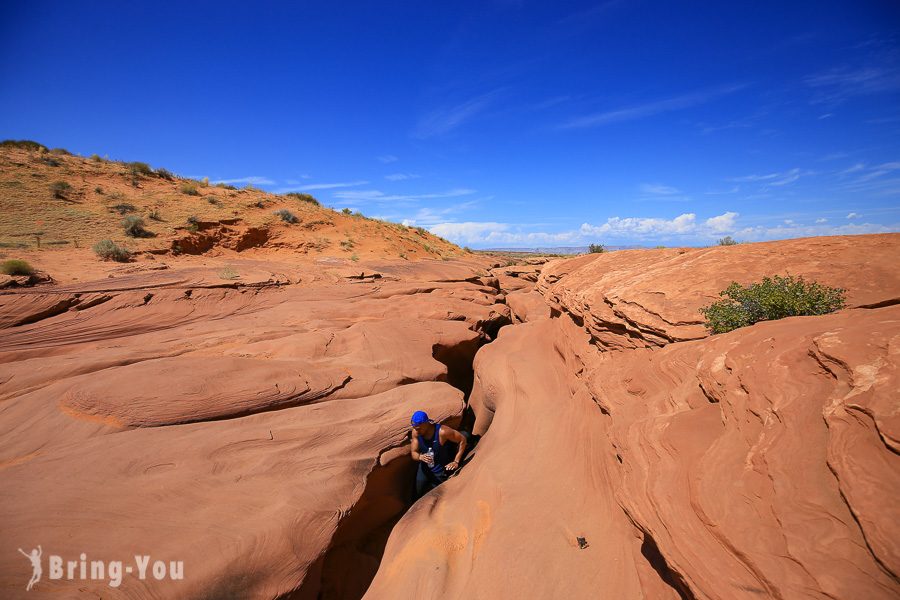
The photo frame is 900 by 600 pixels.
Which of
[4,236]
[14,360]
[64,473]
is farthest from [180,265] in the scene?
[64,473]

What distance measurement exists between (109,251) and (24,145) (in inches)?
706

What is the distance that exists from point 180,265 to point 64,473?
38.2 ft

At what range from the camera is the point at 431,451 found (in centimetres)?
554

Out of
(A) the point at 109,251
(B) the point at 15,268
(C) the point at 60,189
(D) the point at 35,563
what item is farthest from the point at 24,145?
(D) the point at 35,563

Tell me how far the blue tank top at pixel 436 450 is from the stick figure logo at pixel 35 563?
3.80m

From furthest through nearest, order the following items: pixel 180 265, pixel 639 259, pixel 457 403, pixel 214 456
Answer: pixel 180 265, pixel 639 259, pixel 457 403, pixel 214 456

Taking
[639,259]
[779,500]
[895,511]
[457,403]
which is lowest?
[457,403]

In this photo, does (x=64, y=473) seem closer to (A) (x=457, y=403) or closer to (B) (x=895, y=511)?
(A) (x=457, y=403)

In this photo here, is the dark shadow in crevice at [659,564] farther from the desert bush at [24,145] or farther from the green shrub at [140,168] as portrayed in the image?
the desert bush at [24,145]

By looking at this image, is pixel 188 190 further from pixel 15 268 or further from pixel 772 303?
pixel 772 303

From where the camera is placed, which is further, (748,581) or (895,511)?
(748,581)

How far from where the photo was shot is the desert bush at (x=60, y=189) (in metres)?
16.0

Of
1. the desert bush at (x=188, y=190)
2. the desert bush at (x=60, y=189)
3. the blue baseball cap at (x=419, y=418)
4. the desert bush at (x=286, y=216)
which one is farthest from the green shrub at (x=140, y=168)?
the blue baseball cap at (x=419, y=418)

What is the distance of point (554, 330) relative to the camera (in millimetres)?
9602
